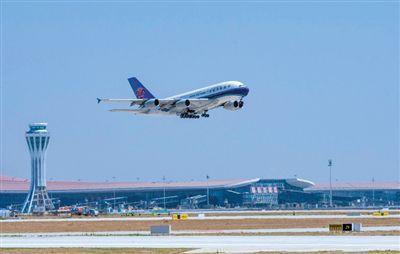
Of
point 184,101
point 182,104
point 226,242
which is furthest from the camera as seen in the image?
point 182,104

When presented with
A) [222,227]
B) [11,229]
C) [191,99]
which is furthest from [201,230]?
[11,229]

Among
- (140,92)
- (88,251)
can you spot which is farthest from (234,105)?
(88,251)

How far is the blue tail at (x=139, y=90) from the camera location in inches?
5891

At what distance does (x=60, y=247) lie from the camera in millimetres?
93500

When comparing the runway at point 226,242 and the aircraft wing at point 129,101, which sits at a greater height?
the aircraft wing at point 129,101

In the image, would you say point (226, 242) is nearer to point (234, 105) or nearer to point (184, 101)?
point (234, 105)

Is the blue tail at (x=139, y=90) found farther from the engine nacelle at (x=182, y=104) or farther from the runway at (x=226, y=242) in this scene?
the runway at (x=226, y=242)

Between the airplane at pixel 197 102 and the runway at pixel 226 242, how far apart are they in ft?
80.5

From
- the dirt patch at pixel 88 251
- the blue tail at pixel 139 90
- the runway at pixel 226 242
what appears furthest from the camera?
the blue tail at pixel 139 90

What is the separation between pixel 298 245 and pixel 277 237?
48.3 ft

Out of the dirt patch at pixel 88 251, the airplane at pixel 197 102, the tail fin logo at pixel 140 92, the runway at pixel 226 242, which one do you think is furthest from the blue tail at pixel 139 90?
the dirt patch at pixel 88 251

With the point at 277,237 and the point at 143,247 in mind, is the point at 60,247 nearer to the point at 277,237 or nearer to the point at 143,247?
the point at 143,247

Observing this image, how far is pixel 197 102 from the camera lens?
12888cm

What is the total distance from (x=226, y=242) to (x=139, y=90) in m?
58.7
